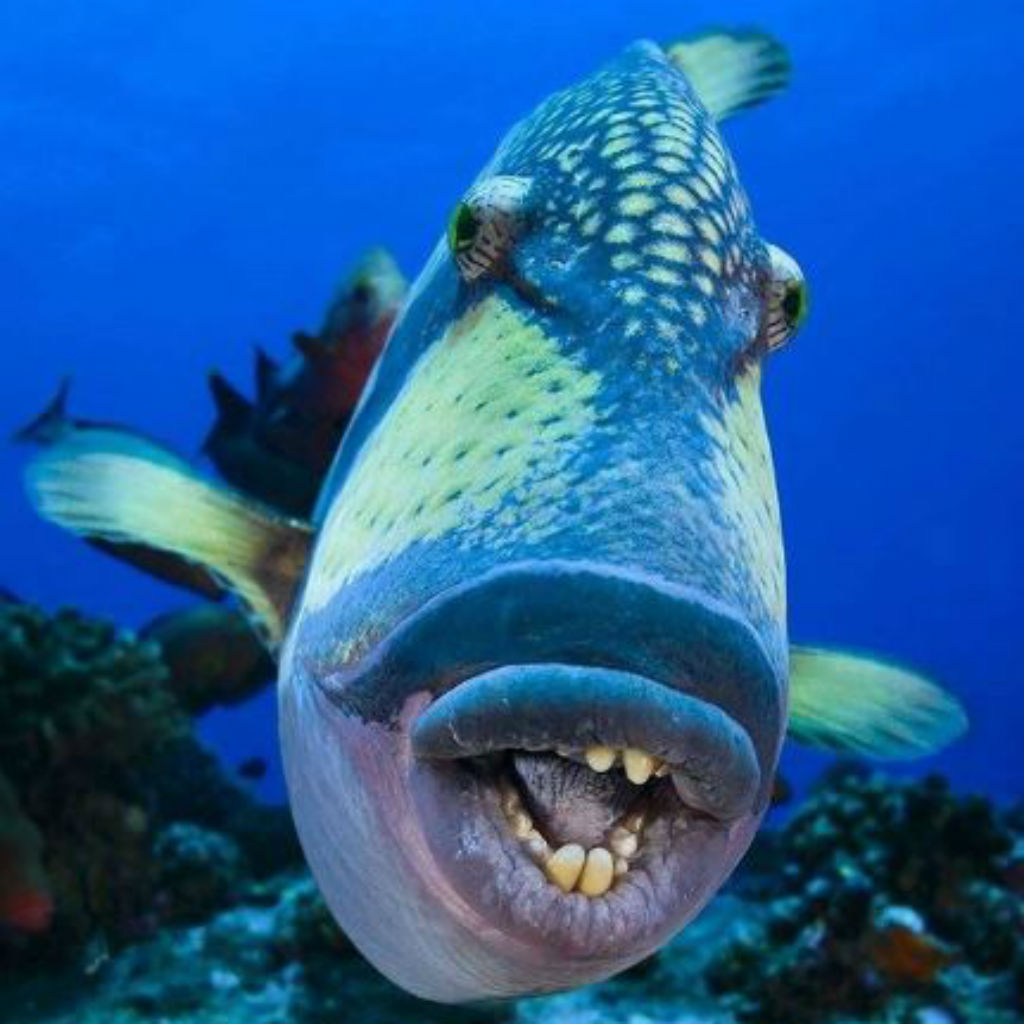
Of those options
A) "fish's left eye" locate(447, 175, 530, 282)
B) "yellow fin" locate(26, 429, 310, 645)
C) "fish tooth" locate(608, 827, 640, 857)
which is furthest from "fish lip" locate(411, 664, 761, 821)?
"yellow fin" locate(26, 429, 310, 645)

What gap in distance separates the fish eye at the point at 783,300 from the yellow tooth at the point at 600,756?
36.0 inches

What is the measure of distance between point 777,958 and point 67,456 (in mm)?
3395

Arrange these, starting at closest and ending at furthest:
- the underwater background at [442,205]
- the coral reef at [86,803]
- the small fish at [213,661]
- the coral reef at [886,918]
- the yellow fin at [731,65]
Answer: the yellow fin at [731,65] → the coral reef at [886,918] → the coral reef at [86,803] → the small fish at [213,661] → the underwater background at [442,205]

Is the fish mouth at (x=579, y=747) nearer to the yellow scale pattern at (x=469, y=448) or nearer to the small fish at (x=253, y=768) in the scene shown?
the yellow scale pattern at (x=469, y=448)

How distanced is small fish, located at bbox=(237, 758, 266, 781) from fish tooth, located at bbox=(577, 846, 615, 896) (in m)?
7.78

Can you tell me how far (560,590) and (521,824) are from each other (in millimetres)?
274

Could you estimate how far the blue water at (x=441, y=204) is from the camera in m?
32.6

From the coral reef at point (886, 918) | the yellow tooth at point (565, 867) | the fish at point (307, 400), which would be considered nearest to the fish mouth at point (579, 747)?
the yellow tooth at point (565, 867)

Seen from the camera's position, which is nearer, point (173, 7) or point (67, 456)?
point (67, 456)

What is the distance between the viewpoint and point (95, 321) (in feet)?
177

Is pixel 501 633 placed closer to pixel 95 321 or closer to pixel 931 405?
pixel 95 321

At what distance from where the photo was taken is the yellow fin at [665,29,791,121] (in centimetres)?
364

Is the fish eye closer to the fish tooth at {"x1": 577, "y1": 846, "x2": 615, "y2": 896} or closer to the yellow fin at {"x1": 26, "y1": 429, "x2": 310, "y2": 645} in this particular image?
the fish tooth at {"x1": 577, "y1": 846, "x2": 615, "y2": 896}

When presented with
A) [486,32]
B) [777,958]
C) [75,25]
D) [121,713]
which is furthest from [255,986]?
[486,32]
